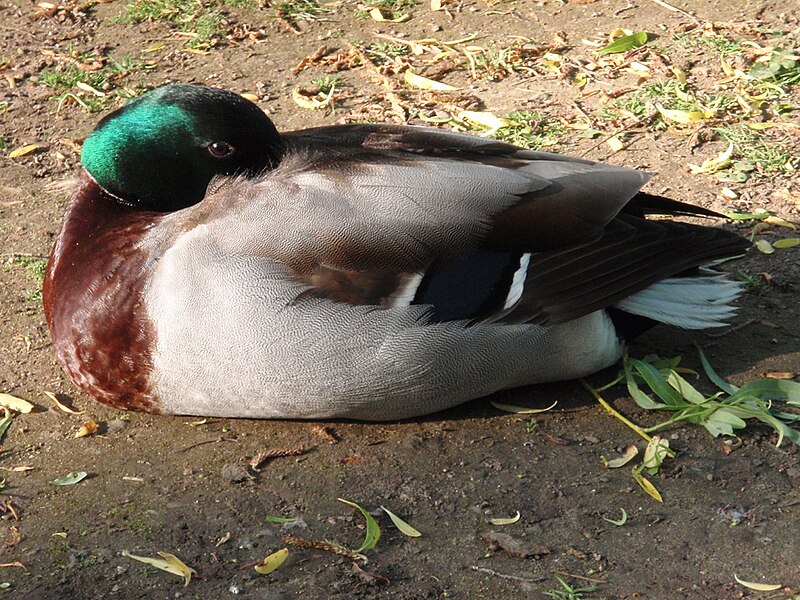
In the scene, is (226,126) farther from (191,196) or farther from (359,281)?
(359,281)

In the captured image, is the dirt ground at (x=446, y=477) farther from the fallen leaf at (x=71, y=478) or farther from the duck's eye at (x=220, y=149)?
the duck's eye at (x=220, y=149)

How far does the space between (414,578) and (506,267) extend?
1078 mm

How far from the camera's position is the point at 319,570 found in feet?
10.2

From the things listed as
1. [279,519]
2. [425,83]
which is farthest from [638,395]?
[425,83]

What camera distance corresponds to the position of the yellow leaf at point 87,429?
12.3 ft

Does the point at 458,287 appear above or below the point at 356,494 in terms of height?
above

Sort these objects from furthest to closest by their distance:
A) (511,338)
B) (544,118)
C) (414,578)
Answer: (544,118)
(511,338)
(414,578)

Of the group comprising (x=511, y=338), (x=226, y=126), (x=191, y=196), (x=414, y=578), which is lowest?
(x=414, y=578)

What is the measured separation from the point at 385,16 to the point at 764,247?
9.76 ft

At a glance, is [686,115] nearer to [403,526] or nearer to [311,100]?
[311,100]

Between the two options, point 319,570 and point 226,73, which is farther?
point 226,73

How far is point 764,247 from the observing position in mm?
4598

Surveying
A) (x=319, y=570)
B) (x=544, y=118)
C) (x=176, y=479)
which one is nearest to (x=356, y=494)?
(x=319, y=570)

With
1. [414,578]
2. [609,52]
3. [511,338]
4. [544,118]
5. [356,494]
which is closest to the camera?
[414,578]
